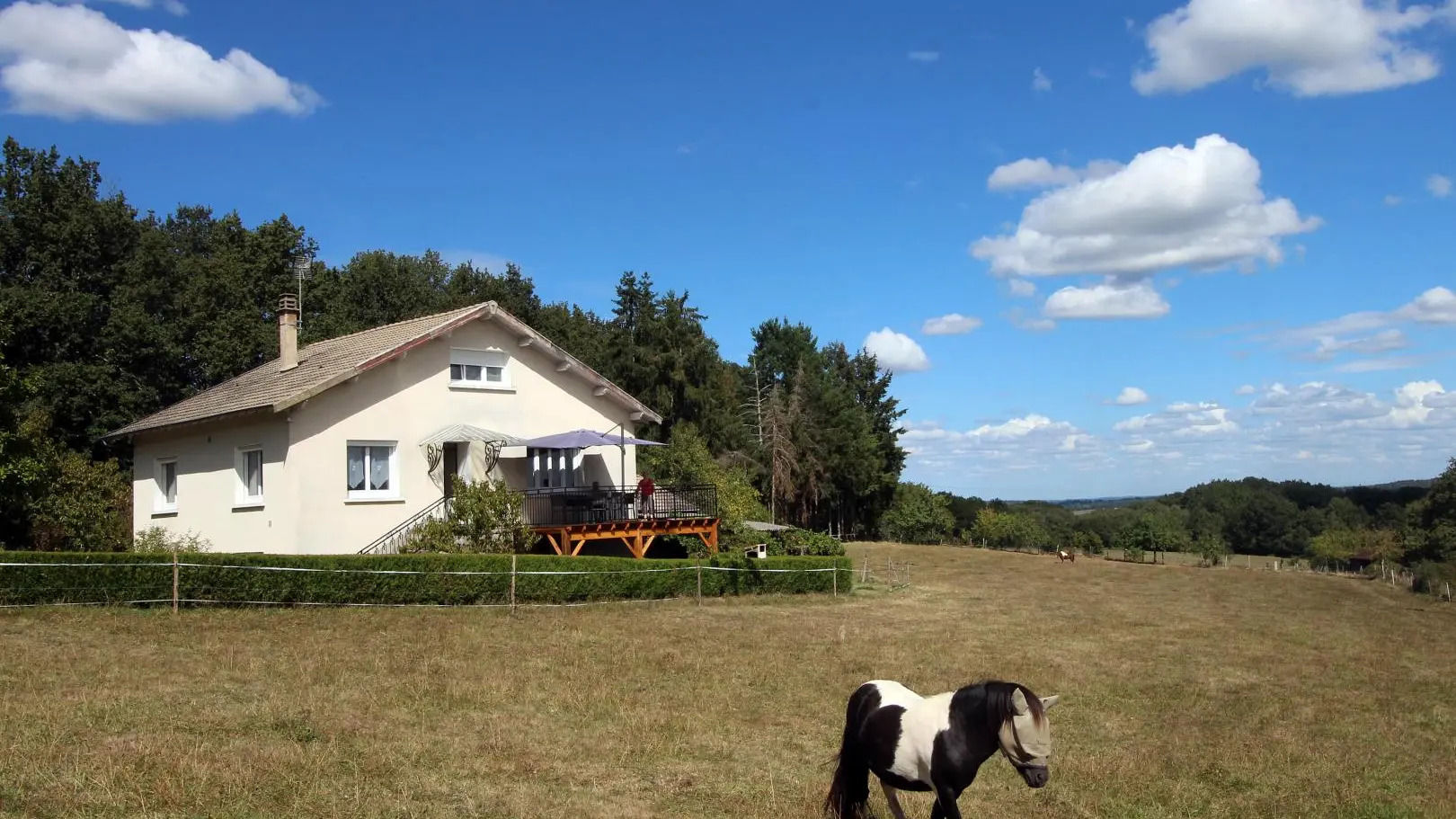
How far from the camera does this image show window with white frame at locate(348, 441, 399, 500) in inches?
1079

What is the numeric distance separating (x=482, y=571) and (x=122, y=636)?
7.44 metres

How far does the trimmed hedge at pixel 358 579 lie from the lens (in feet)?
66.0

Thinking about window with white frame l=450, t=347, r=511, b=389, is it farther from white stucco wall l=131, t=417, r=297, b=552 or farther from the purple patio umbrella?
white stucco wall l=131, t=417, r=297, b=552

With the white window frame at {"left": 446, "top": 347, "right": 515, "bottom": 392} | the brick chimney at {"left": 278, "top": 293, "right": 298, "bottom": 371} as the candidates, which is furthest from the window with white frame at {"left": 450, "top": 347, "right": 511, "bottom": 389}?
the brick chimney at {"left": 278, "top": 293, "right": 298, "bottom": 371}

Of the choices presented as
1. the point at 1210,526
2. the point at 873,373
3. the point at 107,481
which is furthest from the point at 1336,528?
the point at 107,481

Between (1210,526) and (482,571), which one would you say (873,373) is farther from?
(482,571)

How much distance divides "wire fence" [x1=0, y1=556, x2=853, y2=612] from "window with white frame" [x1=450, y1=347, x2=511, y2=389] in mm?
7413

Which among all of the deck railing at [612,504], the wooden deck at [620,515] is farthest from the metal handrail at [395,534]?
the wooden deck at [620,515]

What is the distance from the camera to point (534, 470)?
101 ft

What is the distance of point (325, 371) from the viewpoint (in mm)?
27391

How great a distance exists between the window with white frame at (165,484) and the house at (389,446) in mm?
34

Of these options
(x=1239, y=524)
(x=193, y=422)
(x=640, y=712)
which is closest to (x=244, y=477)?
(x=193, y=422)

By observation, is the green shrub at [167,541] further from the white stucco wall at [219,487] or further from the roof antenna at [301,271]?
the roof antenna at [301,271]

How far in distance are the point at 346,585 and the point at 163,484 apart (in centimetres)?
1251
